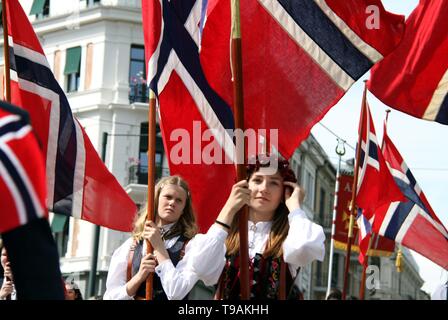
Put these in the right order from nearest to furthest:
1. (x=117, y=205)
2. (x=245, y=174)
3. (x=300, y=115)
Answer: (x=245, y=174)
(x=300, y=115)
(x=117, y=205)

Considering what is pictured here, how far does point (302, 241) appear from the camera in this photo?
6258mm

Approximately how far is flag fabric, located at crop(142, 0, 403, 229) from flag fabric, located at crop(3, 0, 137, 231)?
72.8 inches

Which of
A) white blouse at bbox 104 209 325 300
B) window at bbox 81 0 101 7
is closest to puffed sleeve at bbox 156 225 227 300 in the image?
white blouse at bbox 104 209 325 300

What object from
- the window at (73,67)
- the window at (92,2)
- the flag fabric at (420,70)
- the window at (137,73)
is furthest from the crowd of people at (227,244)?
the window at (73,67)

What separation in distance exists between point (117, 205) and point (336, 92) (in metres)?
2.82

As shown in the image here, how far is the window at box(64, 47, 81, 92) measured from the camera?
1714 inches

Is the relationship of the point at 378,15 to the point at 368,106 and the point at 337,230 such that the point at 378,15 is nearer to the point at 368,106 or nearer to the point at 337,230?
the point at 368,106

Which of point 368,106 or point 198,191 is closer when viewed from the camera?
point 198,191

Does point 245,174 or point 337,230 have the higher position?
point 337,230

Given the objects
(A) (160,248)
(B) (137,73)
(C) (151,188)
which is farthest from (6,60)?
(B) (137,73)

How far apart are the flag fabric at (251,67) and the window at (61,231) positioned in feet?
111

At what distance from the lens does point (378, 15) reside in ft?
25.1

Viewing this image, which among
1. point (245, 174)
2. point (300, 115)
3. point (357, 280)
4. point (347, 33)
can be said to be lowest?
point (245, 174)
